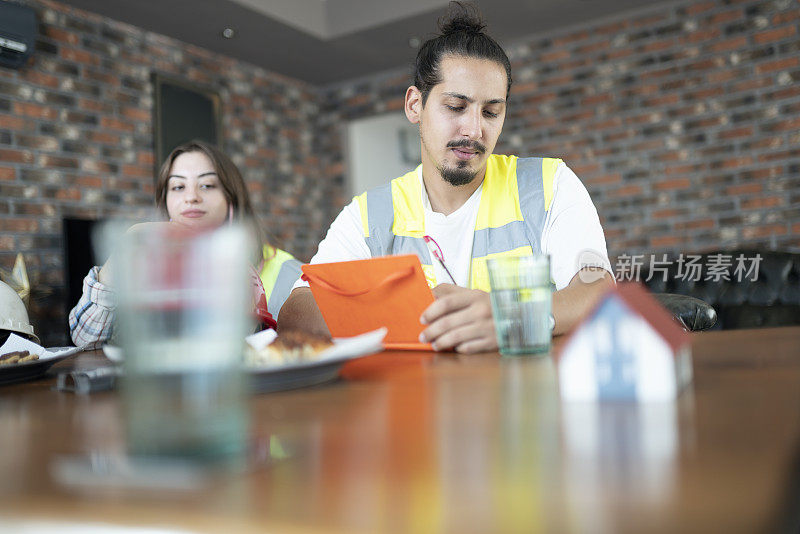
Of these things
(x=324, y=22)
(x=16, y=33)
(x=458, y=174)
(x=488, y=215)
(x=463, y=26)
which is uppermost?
(x=324, y=22)

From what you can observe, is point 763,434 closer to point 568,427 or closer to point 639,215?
point 568,427

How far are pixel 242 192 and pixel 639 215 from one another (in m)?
2.89

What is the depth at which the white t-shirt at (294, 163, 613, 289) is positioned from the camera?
5.00 ft

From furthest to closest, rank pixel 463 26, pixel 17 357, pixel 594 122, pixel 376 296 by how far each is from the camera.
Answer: pixel 594 122 < pixel 463 26 < pixel 376 296 < pixel 17 357

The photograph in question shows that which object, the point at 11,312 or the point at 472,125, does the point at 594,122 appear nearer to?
the point at 472,125

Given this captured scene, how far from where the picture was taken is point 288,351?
2.40ft

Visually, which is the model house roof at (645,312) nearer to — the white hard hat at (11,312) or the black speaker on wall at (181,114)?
the white hard hat at (11,312)

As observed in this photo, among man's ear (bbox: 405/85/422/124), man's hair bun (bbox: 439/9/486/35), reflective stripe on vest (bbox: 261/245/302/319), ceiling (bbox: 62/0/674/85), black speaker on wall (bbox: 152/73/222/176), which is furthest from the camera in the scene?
black speaker on wall (bbox: 152/73/222/176)

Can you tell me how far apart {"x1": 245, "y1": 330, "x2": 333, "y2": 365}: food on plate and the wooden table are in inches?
3.7

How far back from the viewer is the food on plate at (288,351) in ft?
2.29

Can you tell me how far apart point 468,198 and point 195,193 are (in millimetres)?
1114

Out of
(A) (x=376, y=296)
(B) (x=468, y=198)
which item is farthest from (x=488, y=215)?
(A) (x=376, y=296)

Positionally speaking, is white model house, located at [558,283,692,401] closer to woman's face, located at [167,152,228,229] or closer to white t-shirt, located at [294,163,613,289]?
white t-shirt, located at [294,163,613,289]

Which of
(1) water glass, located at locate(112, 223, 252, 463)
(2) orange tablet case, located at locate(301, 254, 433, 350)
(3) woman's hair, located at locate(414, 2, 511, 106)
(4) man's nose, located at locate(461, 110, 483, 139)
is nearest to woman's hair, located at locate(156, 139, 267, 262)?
(3) woman's hair, located at locate(414, 2, 511, 106)
